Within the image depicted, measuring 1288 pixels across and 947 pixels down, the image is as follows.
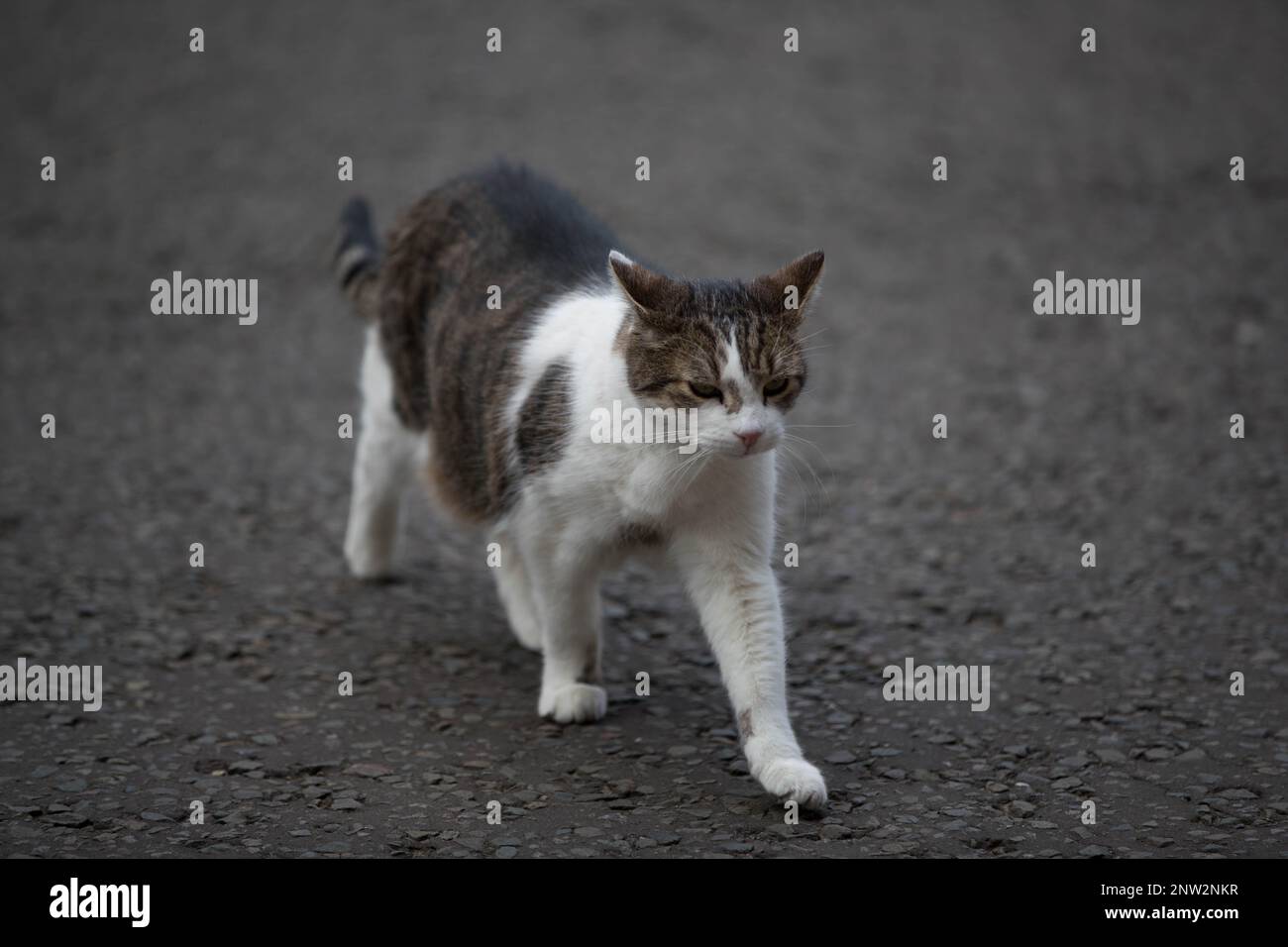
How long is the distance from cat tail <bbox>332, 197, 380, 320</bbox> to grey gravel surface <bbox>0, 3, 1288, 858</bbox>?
123 centimetres

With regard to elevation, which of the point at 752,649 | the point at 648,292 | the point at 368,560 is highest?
the point at 648,292

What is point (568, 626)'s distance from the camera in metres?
4.84

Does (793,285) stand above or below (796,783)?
above

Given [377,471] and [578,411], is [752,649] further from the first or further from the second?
[377,471]

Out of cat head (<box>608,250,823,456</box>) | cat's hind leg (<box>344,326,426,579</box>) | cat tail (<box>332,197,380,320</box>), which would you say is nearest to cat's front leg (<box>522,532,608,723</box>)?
cat head (<box>608,250,823,456</box>)

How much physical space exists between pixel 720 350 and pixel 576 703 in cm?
145

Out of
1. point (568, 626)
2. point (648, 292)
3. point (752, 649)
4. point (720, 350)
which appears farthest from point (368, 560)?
point (720, 350)

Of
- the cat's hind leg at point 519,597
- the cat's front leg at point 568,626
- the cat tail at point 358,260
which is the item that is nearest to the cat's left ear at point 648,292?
the cat's front leg at point 568,626

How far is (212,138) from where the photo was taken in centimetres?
1320

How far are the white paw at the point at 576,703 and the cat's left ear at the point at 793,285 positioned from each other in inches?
59.3

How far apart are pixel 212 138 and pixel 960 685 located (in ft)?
33.8

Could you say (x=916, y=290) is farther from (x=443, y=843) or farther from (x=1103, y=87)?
(x=443, y=843)

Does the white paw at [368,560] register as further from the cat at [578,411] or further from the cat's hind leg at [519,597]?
the cat's hind leg at [519,597]

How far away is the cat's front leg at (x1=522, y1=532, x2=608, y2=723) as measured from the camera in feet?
15.3
